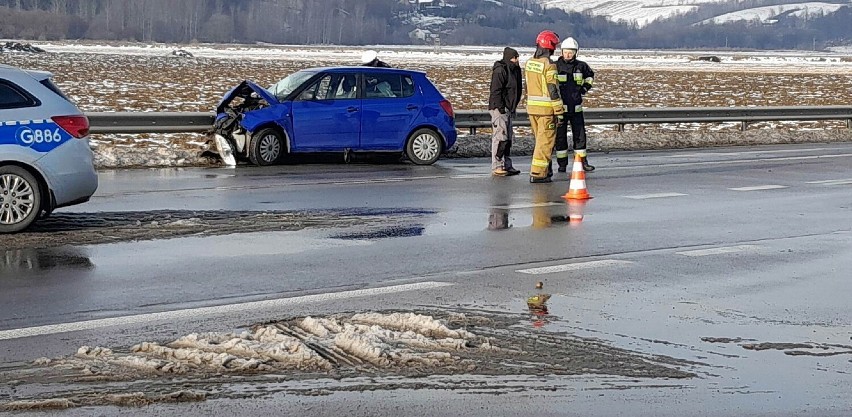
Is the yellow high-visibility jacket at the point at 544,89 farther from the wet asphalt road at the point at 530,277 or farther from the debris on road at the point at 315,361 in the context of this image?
the debris on road at the point at 315,361

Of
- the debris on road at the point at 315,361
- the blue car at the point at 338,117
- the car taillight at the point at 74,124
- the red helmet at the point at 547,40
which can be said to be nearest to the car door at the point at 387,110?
the blue car at the point at 338,117

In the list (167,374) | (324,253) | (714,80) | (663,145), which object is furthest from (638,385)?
(714,80)

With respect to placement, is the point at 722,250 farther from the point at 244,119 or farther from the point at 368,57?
the point at 368,57

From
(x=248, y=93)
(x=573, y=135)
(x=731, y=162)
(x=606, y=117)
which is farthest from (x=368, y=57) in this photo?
(x=606, y=117)

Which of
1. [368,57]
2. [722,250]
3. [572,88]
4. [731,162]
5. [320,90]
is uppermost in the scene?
[368,57]

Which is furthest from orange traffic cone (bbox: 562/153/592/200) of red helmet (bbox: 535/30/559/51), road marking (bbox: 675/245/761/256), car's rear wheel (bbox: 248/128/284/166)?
car's rear wheel (bbox: 248/128/284/166)

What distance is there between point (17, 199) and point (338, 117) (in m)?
7.85

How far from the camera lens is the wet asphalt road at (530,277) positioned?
6.23 metres

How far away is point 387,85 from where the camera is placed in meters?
18.9

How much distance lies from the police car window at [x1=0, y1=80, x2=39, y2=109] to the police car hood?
7120 millimetres

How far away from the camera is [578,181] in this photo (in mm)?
14625

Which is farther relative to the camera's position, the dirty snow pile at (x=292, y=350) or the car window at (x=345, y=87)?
the car window at (x=345, y=87)

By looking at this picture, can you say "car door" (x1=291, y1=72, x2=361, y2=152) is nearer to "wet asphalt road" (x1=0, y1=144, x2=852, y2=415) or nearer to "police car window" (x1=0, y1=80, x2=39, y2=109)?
"wet asphalt road" (x1=0, y1=144, x2=852, y2=415)

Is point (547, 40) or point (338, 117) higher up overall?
point (547, 40)
